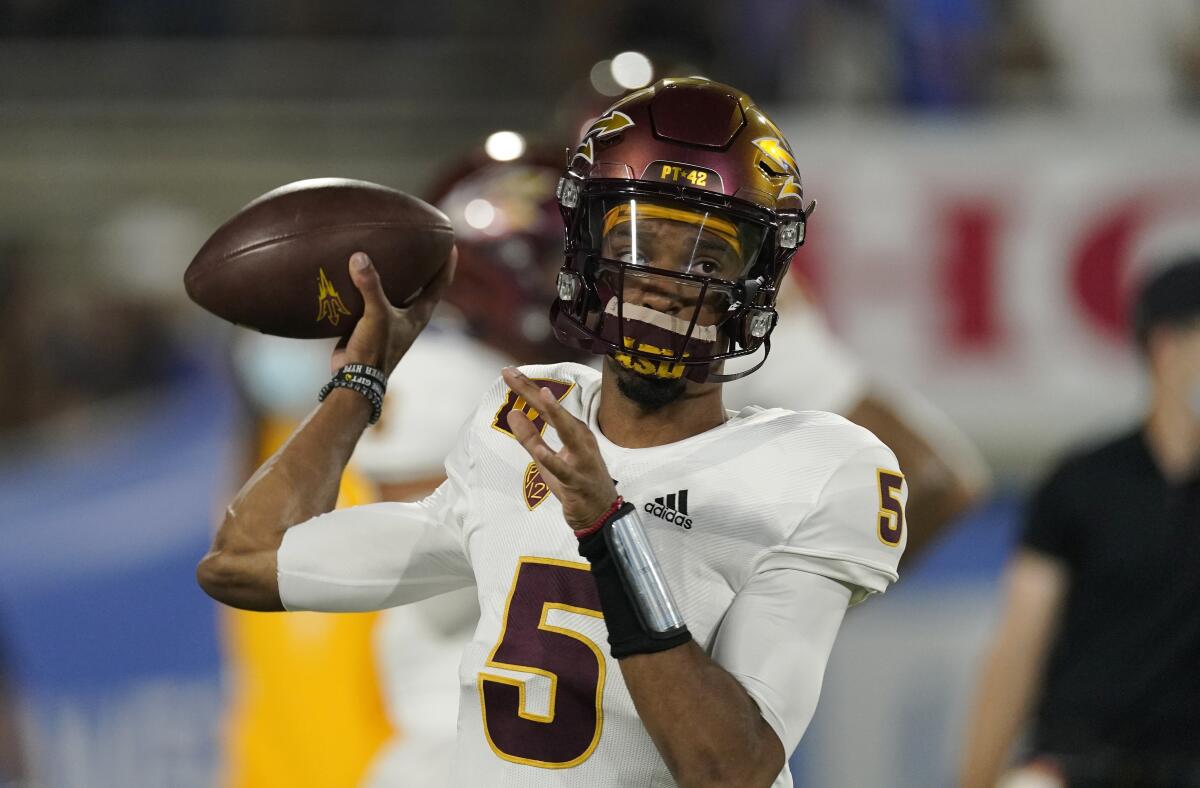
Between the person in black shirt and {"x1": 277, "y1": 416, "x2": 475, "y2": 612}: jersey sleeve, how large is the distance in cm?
187

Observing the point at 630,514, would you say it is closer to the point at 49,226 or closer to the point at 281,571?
the point at 281,571

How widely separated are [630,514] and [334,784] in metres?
1.97

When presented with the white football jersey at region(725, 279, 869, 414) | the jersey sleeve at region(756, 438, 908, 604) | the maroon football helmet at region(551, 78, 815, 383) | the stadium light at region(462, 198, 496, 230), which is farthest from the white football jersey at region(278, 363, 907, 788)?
the stadium light at region(462, 198, 496, 230)

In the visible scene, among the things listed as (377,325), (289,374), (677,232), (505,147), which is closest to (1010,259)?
(289,374)

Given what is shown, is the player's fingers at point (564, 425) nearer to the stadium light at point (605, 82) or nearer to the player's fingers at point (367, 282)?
the player's fingers at point (367, 282)

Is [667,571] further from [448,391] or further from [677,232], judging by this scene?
[448,391]

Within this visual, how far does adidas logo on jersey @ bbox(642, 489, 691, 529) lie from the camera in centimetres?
176

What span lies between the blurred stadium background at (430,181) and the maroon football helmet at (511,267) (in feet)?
3.16

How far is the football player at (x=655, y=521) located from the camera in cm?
161

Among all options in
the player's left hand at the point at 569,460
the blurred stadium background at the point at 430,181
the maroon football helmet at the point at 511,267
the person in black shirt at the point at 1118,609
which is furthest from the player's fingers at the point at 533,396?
the blurred stadium background at the point at 430,181

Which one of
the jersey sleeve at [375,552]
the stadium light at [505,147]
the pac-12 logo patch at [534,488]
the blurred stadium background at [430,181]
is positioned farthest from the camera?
the blurred stadium background at [430,181]

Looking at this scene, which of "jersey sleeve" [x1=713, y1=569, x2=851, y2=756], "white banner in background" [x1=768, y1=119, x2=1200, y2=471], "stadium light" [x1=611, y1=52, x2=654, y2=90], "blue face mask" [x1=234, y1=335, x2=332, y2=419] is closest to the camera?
"jersey sleeve" [x1=713, y1=569, x2=851, y2=756]

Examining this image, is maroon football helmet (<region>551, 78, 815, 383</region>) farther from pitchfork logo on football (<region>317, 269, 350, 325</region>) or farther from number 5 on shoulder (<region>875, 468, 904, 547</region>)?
pitchfork logo on football (<region>317, 269, 350, 325</region>)

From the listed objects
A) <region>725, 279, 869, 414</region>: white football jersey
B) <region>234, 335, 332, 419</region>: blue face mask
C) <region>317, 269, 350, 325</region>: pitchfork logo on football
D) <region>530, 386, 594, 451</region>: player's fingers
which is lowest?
<region>234, 335, 332, 419</region>: blue face mask
